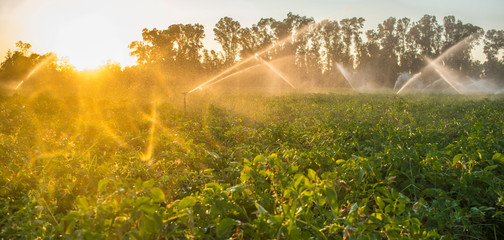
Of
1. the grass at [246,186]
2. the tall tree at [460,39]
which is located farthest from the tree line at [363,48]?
the grass at [246,186]

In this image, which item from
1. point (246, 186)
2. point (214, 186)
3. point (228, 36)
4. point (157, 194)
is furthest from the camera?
point (228, 36)

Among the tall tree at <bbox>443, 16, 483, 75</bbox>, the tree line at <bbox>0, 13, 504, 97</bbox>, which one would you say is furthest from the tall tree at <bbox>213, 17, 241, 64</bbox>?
the tall tree at <bbox>443, 16, 483, 75</bbox>

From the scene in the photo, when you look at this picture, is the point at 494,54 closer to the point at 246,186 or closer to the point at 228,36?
the point at 228,36

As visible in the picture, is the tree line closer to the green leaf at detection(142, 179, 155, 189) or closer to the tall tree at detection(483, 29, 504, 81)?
the tall tree at detection(483, 29, 504, 81)

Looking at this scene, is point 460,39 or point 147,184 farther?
point 460,39

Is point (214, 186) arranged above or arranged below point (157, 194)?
below

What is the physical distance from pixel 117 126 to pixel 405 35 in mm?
54957

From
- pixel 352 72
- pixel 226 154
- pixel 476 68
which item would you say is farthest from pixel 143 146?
pixel 476 68

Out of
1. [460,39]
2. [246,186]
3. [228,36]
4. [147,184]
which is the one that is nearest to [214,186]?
[246,186]

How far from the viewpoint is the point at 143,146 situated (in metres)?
4.31

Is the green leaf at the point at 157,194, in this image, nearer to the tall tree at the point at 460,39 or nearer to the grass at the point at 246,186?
the grass at the point at 246,186

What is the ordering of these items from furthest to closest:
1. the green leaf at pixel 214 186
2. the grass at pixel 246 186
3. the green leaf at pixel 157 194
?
the green leaf at pixel 214 186
the grass at pixel 246 186
the green leaf at pixel 157 194

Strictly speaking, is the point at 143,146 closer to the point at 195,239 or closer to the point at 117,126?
the point at 117,126

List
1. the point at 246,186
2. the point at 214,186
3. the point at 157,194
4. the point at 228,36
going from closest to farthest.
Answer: the point at 157,194 → the point at 214,186 → the point at 246,186 → the point at 228,36
